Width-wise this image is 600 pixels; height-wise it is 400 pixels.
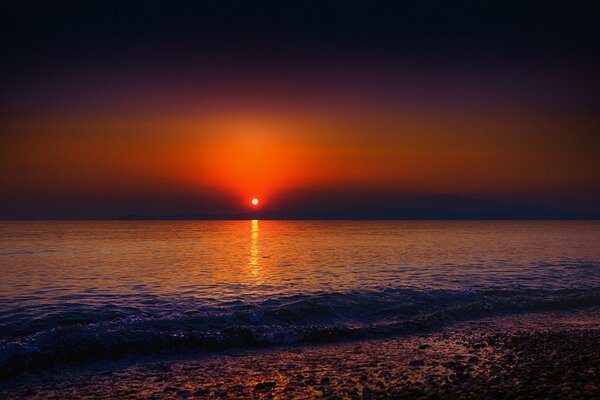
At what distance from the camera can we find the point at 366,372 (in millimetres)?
12930

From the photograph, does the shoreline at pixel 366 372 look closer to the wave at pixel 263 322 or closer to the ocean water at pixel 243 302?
the wave at pixel 263 322

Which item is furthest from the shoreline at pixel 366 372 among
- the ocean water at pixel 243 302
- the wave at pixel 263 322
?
the ocean water at pixel 243 302

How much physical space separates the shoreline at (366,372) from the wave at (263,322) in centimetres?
127

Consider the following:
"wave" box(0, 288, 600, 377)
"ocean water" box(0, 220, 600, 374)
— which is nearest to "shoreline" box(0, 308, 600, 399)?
"wave" box(0, 288, 600, 377)

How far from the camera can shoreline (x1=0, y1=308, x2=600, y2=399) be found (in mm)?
11133

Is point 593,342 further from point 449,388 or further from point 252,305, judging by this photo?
point 252,305

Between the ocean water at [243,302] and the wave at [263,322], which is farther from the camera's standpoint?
the ocean water at [243,302]

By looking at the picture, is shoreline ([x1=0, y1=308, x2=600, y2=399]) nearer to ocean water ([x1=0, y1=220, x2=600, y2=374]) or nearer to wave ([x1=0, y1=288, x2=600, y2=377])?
wave ([x1=0, y1=288, x2=600, y2=377])

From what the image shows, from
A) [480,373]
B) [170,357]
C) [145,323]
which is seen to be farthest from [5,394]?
[480,373]

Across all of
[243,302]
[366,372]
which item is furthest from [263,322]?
[366,372]

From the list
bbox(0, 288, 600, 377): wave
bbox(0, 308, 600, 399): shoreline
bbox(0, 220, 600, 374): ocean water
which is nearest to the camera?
bbox(0, 308, 600, 399): shoreline

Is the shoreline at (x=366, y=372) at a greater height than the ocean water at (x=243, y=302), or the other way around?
the shoreline at (x=366, y=372)

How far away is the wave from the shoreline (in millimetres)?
1269

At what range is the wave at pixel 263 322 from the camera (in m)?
16.2
